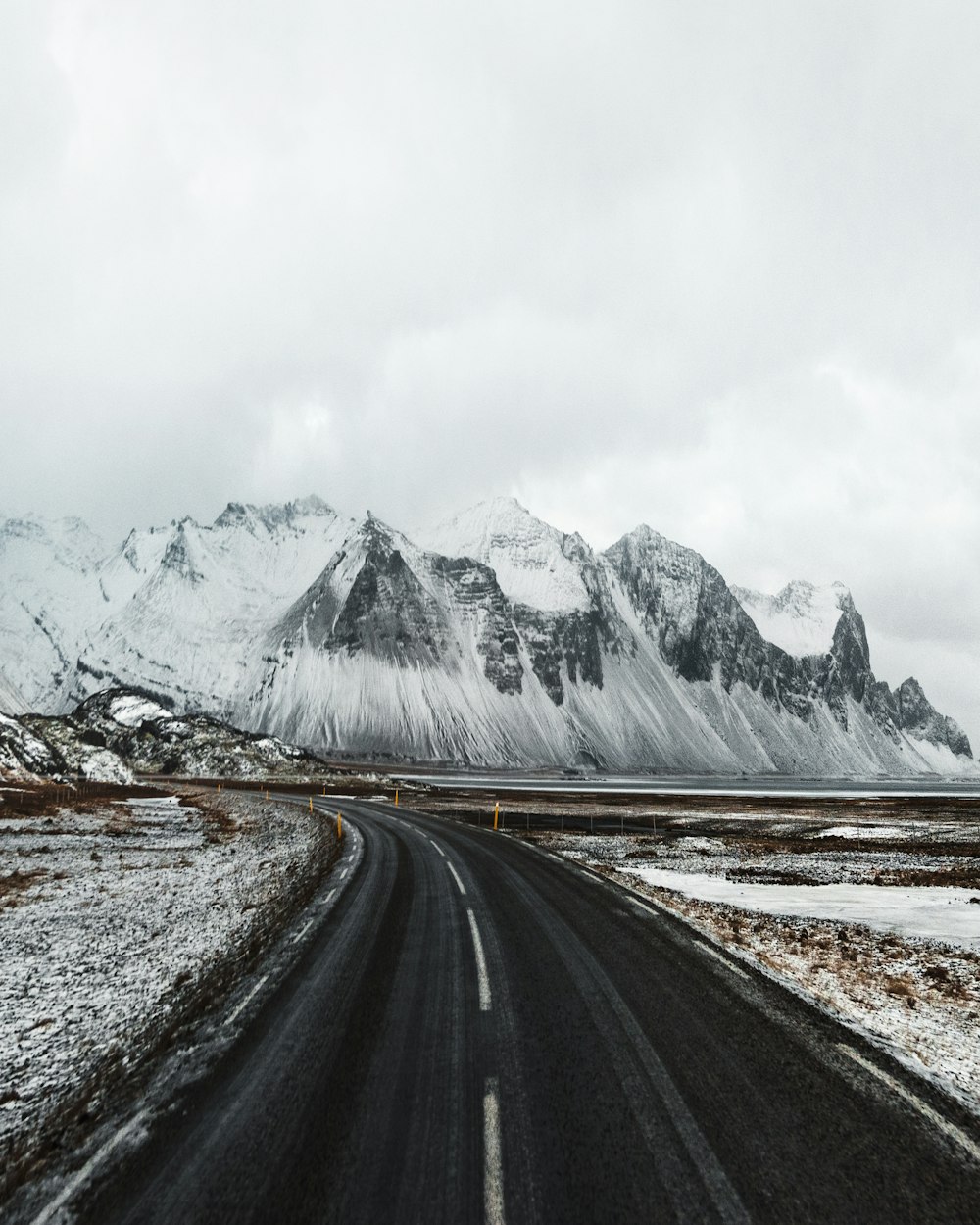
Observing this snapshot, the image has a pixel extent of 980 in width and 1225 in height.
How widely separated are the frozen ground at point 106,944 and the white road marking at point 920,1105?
8417 millimetres

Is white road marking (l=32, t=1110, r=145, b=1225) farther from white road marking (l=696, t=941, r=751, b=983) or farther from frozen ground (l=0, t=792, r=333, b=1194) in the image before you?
white road marking (l=696, t=941, r=751, b=983)

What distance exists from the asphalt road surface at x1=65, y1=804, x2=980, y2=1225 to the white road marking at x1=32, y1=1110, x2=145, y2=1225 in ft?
0.64

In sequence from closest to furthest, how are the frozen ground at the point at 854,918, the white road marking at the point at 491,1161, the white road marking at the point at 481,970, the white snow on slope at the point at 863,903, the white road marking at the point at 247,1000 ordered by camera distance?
1. the white road marking at the point at 491,1161
2. the white road marking at the point at 247,1000
3. the white road marking at the point at 481,970
4. the frozen ground at the point at 854,918
5. the white snow on slope at the point at 863,903

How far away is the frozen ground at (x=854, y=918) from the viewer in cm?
937

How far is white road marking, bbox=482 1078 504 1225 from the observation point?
4.71m

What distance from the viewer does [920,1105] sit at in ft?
21.5

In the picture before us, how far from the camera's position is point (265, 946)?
11.9 metres

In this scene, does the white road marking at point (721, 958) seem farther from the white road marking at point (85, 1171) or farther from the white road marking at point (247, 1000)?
the white road marking at point (85, 1171)

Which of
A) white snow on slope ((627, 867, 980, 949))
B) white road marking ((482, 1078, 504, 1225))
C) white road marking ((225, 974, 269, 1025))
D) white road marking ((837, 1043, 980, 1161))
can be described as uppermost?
white road marking ((482, 1078, 504, 1225))

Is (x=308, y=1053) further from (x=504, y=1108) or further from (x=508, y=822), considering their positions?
(x=508, y=822)

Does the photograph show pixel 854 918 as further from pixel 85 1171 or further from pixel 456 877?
pixel 85 1171

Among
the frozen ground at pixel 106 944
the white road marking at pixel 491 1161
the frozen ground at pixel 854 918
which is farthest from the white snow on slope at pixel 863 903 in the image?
the white road marking at pixel 491 1161

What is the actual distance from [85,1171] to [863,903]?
2069 cm

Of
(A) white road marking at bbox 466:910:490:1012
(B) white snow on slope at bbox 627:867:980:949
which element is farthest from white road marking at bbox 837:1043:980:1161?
(B) white snow on slope at bbox 627:867:980:949
